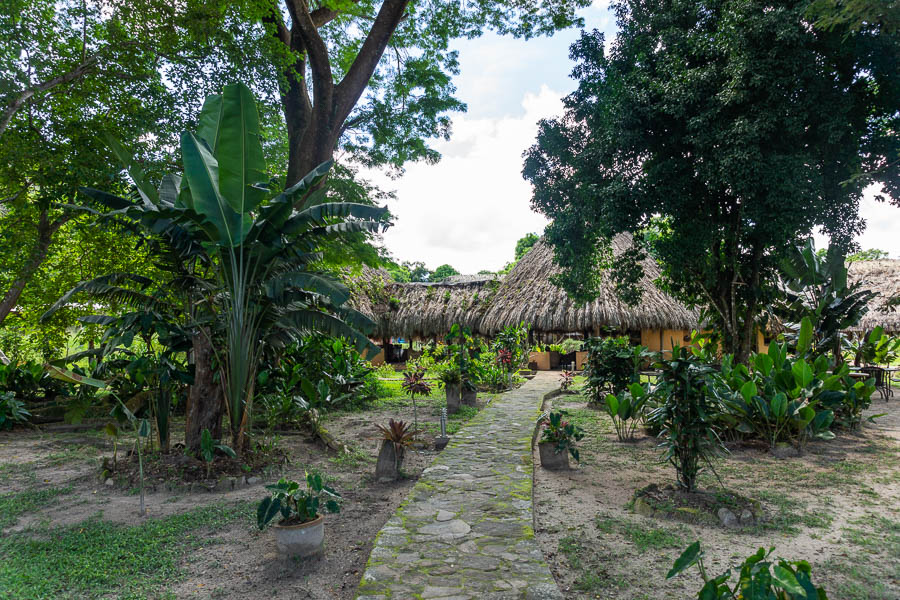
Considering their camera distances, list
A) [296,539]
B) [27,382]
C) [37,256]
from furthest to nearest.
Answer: [27,382], [37,256], [296,539]

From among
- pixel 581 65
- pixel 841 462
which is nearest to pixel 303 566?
pixel 841 462

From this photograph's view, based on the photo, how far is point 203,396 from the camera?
5285 millimetres

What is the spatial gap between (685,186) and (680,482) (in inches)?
204

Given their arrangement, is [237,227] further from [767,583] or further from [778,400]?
[778,400]

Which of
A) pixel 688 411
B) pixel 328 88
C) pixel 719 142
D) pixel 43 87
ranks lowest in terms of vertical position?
pixel 688 411

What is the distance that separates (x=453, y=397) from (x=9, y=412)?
7.34 metres

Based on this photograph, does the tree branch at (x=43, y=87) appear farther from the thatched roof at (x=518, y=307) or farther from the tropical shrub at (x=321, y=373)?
the thatched roof at (x=518, y=307)

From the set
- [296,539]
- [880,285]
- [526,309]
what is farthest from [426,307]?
[880,285]

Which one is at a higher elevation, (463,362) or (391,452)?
(463,362)

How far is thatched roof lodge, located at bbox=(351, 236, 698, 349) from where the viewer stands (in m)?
16.0

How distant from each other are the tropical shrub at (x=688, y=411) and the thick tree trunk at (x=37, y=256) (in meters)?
9.00

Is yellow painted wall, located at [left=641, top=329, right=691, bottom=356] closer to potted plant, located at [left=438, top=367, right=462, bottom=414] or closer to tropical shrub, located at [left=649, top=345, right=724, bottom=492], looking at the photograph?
potted plant, located at [left=438, top=367, right=462, bottom=414]

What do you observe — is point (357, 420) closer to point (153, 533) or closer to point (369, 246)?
point (369, 246)

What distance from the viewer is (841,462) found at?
5402mm
